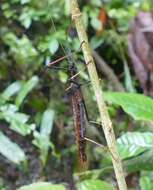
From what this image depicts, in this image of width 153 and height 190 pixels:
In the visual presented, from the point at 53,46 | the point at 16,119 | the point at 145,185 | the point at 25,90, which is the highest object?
the point at 53,46

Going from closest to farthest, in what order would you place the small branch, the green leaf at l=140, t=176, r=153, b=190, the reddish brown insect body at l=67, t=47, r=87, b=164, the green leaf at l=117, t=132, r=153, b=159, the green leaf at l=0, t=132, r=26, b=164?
the reddish brown insect body at l=67, t=47, r=87, b=164 → the green leaf at l=140, t=176, r=153, b=190 → the green leaf at l=117, t=132, r=153, b=159 → the green leaf at l=0, t=132, r=26, b=164 → the small branch

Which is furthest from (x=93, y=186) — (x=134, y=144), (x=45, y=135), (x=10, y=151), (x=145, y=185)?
(x=45, y=135)

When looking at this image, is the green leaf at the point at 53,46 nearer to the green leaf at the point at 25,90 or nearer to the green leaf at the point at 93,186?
the green leaf at the point at 25,90

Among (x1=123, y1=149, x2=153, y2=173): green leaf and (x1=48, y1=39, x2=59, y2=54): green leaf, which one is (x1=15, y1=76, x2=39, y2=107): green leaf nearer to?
(x1=48, y1=39, x2=59, y2=54): green leaf

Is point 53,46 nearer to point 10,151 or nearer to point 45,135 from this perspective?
point 45,135

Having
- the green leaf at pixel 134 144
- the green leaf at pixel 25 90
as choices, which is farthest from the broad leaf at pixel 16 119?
the green leaf at pixel 134 144

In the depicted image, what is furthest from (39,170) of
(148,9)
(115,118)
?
(148,9)

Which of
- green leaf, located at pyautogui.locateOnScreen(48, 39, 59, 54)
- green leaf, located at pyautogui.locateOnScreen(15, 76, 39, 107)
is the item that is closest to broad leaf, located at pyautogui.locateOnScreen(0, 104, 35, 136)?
green leaf, located at pyautogui.locateOnScreen(15, 76, 39, 107)
